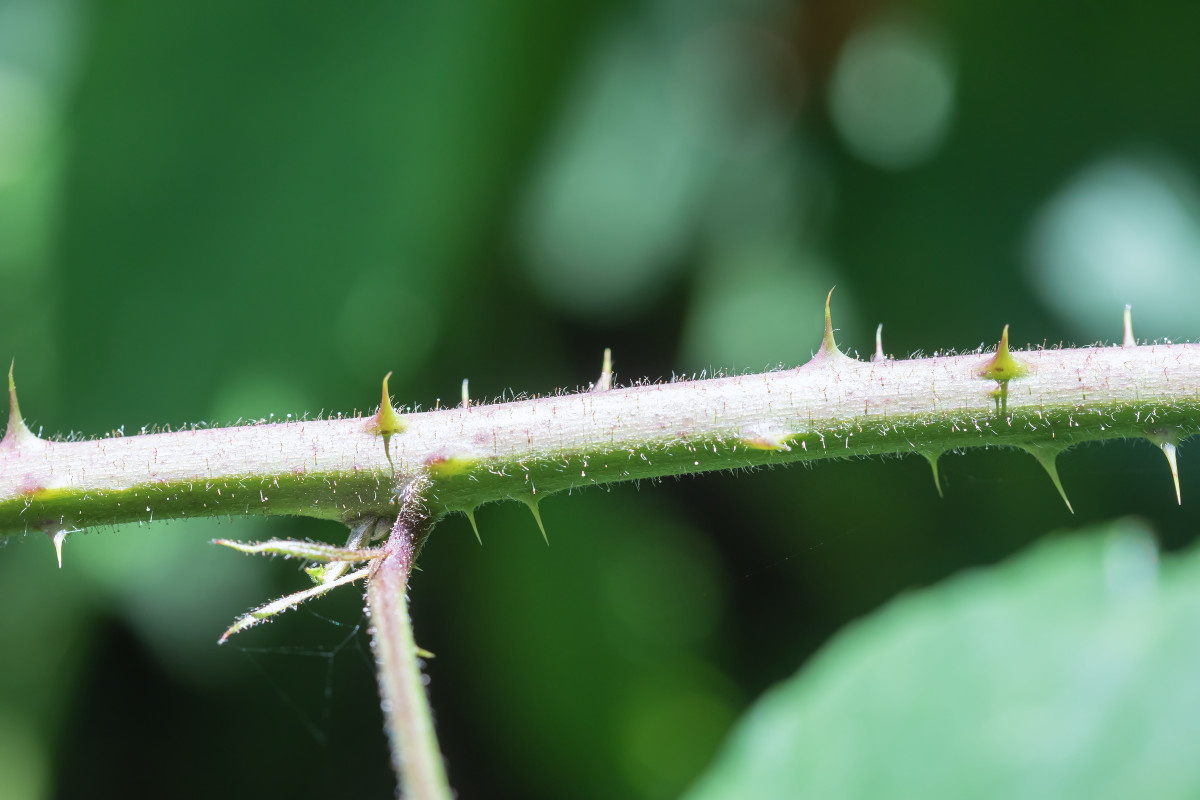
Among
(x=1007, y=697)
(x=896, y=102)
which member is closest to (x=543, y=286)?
(x=896, y=102)

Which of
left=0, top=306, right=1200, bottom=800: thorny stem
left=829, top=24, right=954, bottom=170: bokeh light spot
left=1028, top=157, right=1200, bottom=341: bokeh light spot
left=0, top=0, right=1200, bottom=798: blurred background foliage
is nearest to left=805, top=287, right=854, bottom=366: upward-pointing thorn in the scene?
left=0, top=306, right=1200, bottom=800: thorny stem

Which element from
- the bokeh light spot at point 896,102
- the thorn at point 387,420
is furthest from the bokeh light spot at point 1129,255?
the thorn at point 387,420

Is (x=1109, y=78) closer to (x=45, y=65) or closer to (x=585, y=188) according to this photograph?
(x=585, y=188)

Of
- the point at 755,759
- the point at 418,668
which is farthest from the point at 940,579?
the point at 418,668

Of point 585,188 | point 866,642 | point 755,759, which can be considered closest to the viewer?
point 755,759

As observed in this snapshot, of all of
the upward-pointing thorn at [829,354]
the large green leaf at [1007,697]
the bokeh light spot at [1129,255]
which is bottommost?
the large green leaf at [1007,697]

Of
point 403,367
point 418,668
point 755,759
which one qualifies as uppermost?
point 403,367

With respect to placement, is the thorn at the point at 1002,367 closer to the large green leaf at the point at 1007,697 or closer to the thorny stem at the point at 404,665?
the large green leaf at the point at 1007,697
